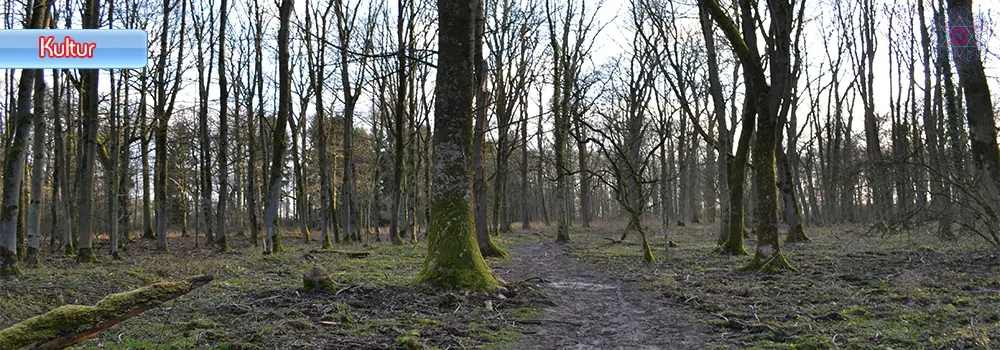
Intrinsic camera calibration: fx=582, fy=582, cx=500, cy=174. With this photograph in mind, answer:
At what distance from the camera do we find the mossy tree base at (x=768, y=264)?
32.9 feet

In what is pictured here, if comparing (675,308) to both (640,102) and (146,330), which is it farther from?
(640,102)

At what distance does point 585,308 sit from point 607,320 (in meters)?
0.88

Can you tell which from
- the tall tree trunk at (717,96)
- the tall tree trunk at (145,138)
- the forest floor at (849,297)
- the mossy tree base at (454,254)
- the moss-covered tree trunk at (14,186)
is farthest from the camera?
the tall tree trunk at (145,138)

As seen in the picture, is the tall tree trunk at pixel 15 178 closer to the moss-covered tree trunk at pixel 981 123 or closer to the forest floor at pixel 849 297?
the forest floor at pixel 849 297

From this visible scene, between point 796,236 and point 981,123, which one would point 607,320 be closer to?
point 981,123

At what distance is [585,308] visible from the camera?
782 cm

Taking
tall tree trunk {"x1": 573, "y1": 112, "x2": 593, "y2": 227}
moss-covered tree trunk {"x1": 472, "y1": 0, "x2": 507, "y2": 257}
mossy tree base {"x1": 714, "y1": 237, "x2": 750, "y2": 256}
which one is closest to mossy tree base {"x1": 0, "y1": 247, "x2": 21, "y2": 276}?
moss-covered tree trunk {"x1": 472, "y1": 0, "x2": 507, "y2": 257}

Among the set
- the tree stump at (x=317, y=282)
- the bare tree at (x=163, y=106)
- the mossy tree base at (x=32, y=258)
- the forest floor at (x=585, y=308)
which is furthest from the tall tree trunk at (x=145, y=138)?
the tree stump at (x=317, y=282)

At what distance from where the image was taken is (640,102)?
87.0ft

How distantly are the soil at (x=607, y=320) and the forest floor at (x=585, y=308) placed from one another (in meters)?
0.02

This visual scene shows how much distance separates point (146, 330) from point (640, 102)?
23.7 meters

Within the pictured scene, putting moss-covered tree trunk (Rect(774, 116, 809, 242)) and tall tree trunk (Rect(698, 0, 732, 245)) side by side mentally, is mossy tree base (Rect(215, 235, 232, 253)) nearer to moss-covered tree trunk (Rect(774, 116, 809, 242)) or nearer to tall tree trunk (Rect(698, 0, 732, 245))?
tall tree trunk (Rect(698, 0, 732, 245))

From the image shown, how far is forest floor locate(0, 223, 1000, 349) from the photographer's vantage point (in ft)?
17.4

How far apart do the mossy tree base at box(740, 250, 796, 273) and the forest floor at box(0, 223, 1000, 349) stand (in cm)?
27
